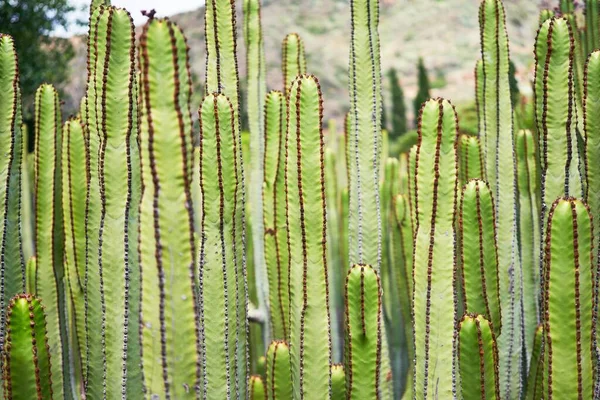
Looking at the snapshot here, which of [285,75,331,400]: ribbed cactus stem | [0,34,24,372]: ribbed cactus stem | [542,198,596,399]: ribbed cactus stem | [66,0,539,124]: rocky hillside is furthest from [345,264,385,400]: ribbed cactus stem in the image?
[66,0,539,124]: rocky hillside

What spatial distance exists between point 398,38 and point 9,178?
22.6 meters

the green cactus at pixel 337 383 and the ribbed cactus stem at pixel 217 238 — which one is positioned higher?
the ribbed cactus stem at pixel 217 238

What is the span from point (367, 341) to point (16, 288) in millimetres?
1335

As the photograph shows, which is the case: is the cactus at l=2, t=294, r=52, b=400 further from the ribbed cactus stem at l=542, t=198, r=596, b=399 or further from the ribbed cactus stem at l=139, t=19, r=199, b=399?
the ribbed cactus stem at l=542, t=198, r=596, b=399

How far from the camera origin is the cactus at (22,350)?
1.87 meters

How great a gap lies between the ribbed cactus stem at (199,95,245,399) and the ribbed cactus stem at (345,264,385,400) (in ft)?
1.27

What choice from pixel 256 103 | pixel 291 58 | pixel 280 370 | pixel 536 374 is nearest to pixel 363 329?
pixel 280 370

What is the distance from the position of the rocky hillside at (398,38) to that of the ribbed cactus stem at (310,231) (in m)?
17.4

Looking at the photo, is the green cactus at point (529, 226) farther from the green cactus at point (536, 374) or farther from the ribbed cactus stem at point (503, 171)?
the green cactus at point (536, 374)

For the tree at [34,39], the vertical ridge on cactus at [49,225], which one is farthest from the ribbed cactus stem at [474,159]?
the tree at [34,39]

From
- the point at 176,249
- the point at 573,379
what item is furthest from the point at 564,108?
the point at 176,249

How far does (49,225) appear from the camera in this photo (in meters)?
2.71

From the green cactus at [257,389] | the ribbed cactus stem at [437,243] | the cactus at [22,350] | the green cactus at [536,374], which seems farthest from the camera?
the green cactus at [257,389]

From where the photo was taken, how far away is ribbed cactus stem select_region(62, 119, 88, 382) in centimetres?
261
